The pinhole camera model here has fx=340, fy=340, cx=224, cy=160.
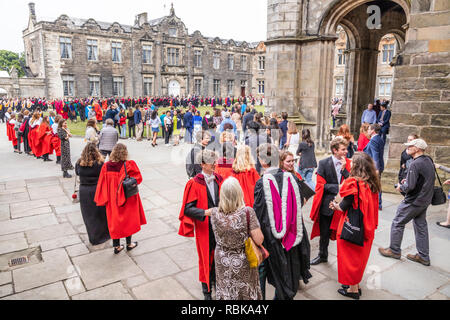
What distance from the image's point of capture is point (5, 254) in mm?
4867

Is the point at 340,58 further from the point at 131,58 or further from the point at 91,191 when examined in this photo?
the point at 91,191

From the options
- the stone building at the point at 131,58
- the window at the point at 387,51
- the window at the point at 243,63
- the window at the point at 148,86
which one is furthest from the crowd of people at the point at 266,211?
the window at the point at 243,63

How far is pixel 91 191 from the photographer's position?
4.94m

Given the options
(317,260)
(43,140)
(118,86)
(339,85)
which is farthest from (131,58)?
(317,260)

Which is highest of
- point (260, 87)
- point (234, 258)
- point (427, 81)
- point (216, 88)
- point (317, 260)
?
point (260, 87)

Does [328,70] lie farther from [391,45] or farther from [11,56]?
[11,56]

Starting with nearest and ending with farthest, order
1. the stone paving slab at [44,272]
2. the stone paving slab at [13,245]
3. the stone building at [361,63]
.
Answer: the stone paving slab at [44,272] → the stone paving slab at [13,245] → the stone building at [361,63]

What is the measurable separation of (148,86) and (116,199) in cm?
3390

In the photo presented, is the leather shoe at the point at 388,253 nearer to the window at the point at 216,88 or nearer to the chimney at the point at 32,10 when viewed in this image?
the chimney at the point at 32,10

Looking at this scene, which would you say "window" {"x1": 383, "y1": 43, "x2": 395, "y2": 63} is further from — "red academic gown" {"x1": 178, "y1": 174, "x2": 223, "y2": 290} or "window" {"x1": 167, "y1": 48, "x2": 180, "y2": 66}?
"red academic gown" {"x1": 178, "y1": 174, "x2": 223, "y2": 290}

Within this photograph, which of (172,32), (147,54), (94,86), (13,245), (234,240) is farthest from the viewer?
(172,32)

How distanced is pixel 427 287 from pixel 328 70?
7842 millimetres

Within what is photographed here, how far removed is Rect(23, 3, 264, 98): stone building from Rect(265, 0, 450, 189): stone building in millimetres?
26686

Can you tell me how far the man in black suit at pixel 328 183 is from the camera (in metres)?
4.23
